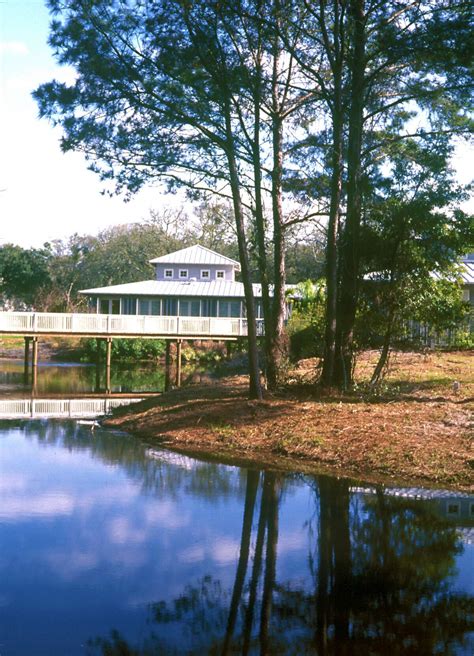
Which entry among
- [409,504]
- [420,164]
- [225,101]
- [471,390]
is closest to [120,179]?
[225,101]

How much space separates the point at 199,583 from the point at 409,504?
3.44 m

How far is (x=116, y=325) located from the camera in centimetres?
3459

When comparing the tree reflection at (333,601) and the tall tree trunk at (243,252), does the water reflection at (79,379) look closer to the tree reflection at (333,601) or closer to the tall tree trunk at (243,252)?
the tall tree trunk at (243,252)

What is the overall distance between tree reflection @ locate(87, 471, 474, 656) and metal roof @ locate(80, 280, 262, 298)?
123ft

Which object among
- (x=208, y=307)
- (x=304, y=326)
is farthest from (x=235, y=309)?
(x=304, y=326)

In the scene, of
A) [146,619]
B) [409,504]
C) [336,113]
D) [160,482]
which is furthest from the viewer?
[336,113]

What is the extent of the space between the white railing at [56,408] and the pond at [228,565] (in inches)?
306

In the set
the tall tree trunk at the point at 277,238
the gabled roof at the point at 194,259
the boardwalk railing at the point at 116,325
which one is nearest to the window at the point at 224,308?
the gabled roof at the point at 194,259

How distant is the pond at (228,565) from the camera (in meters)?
4.78

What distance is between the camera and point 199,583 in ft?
18.7

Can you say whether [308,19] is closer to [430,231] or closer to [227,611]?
[430,231]

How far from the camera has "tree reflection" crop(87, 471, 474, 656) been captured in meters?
4.69

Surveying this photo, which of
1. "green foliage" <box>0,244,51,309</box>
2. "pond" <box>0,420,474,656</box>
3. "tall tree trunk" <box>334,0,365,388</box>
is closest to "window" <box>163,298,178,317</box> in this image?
"green foliage" <box>0,244,51,309</box>

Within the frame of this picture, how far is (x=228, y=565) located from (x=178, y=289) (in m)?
41.8
